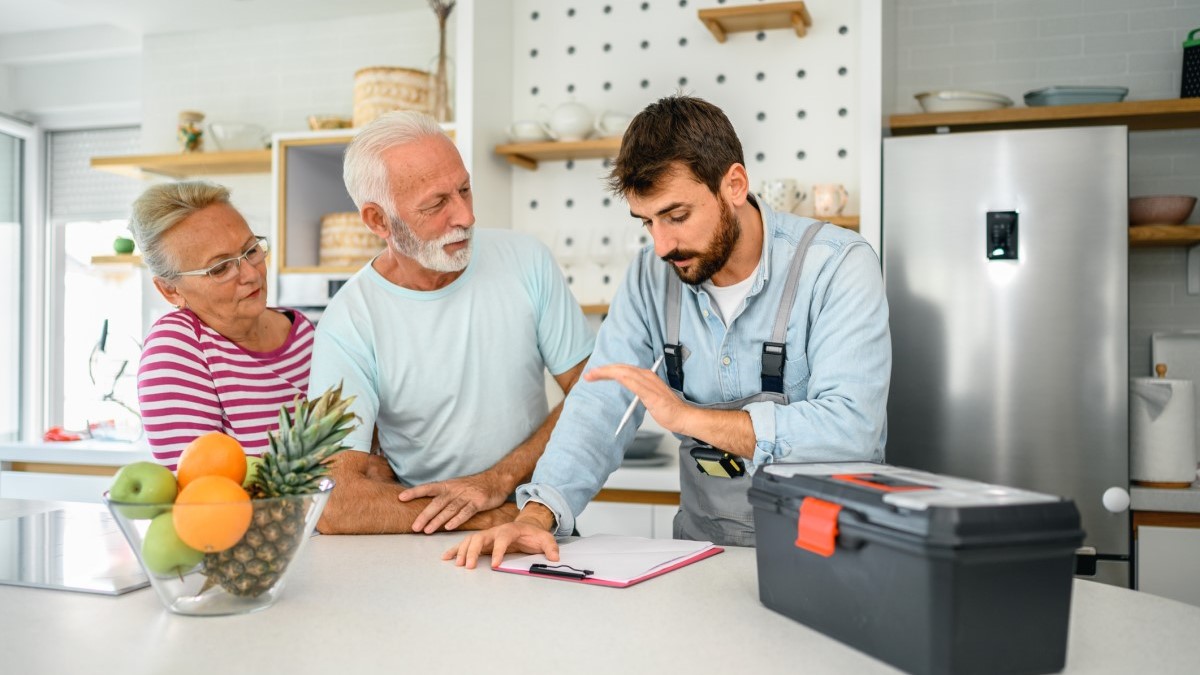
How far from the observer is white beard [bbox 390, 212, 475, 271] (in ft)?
6.65

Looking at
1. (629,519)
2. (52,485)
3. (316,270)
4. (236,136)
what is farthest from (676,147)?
(52,485)

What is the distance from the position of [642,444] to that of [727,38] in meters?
1.52

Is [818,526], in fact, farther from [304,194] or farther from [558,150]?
[304,194]

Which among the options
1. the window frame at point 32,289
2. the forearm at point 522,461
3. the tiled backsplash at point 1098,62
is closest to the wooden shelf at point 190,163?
the window frame at point 32,289

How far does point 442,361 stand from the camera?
2076 millimetres

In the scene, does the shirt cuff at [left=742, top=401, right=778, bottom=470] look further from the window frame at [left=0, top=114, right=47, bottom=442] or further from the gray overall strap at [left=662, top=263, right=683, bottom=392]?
the window frame at [left=0, top=114, right=47, bottom=442]

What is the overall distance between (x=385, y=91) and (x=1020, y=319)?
2306 mm

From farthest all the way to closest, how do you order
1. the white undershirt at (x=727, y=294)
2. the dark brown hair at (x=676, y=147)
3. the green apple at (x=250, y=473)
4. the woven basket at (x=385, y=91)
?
1. the woven basket at (x=385, y=91)
2. the white undershirt at (x=727, y=294)
3. the dark brown hair at (x=676, y=147)
4. the green apple at (x=250, y=473)

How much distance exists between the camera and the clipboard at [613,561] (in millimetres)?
1381

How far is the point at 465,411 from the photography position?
6.83 ft

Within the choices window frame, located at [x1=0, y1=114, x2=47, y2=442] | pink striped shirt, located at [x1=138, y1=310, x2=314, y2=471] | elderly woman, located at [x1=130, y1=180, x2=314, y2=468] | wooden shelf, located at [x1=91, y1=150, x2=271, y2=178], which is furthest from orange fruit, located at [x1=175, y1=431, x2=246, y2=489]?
window frame, located at [x1=0, y1=114, x2=47, y2=442]

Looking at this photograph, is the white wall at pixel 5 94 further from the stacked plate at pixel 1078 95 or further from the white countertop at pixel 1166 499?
the white countertop at pixel 1166 499

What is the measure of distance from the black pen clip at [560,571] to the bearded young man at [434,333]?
501mm

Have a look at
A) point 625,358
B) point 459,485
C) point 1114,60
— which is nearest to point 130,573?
point 459,485
